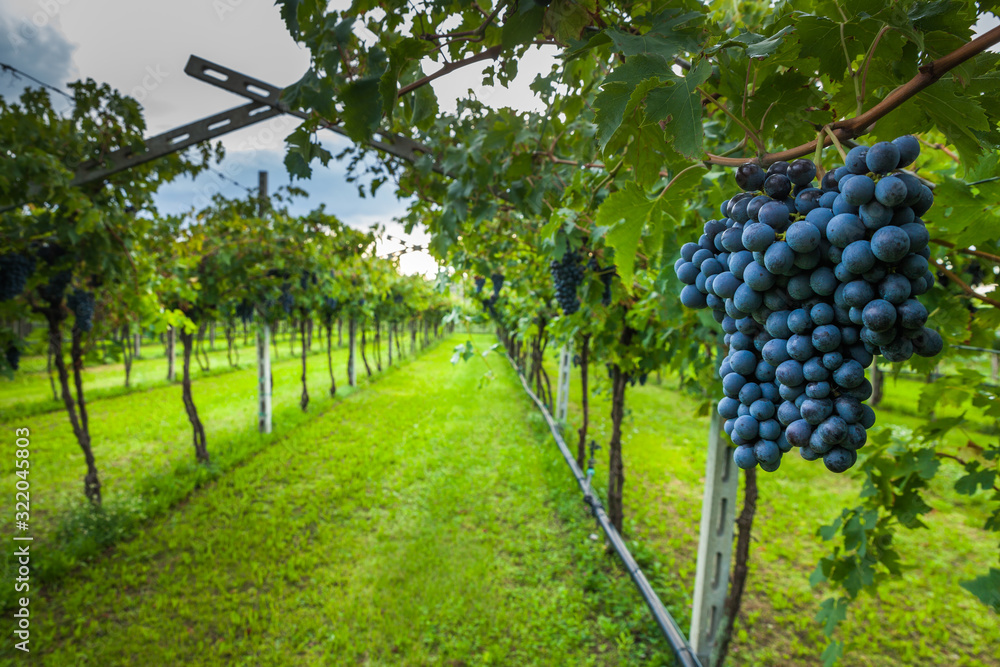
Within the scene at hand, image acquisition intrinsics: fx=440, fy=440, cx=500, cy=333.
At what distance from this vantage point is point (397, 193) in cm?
335

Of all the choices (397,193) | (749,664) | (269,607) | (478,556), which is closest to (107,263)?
(397,193)

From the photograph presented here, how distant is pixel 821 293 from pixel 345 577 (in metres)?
5.13

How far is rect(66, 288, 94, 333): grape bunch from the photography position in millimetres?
5148

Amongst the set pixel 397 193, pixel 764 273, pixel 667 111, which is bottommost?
pixel 764 273

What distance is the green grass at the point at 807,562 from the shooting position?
3.80m

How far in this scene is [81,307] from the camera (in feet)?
17.0

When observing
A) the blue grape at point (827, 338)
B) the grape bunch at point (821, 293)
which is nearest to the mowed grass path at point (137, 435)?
the grape bunch at point (821, 293)

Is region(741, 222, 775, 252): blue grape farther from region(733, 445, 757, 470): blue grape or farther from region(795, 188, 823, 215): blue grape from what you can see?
region(733, 445, 757, 470): blue grape

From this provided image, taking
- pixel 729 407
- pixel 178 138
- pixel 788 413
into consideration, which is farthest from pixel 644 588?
pixel 178 138

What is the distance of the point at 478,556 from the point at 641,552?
1.82 m

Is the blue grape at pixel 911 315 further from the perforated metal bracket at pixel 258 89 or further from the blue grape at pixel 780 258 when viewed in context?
the perforated metal bracket at pixel 258 89

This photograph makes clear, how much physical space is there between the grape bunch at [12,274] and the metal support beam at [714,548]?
20.7 feet

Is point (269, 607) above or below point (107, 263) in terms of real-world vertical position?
below

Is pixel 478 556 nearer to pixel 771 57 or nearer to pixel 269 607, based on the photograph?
pixel 269 607
